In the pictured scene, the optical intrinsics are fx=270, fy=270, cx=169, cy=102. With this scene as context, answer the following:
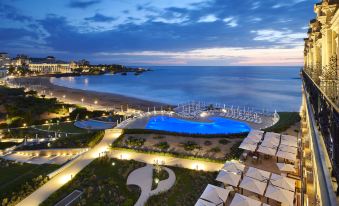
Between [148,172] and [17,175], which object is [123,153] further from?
[17,175]

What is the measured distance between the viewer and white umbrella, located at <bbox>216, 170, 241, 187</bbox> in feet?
43.3

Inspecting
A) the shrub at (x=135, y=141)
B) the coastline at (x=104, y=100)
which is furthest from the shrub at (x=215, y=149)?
the coastline at (x=104, y=100)

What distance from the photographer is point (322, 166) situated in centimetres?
401

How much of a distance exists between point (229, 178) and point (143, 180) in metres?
5.27

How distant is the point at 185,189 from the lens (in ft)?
48.4

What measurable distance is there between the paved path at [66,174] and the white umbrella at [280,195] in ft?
37.4

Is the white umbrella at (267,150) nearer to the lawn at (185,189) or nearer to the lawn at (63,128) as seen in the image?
A: the lawn at (185,189)

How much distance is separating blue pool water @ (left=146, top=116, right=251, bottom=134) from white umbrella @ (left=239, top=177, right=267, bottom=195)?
480 inches

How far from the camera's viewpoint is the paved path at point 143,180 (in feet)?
46.3

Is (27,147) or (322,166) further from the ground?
(322,166)

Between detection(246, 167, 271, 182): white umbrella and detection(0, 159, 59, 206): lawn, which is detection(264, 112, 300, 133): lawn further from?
detection(0, 159, 59, 206): lawn

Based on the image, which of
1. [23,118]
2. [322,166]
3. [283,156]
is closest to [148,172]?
[283,156]

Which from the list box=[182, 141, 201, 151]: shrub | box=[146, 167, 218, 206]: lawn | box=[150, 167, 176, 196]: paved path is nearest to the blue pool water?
box=[182, 141, 201, 151]: shrub

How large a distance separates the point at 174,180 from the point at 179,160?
8.86ft
